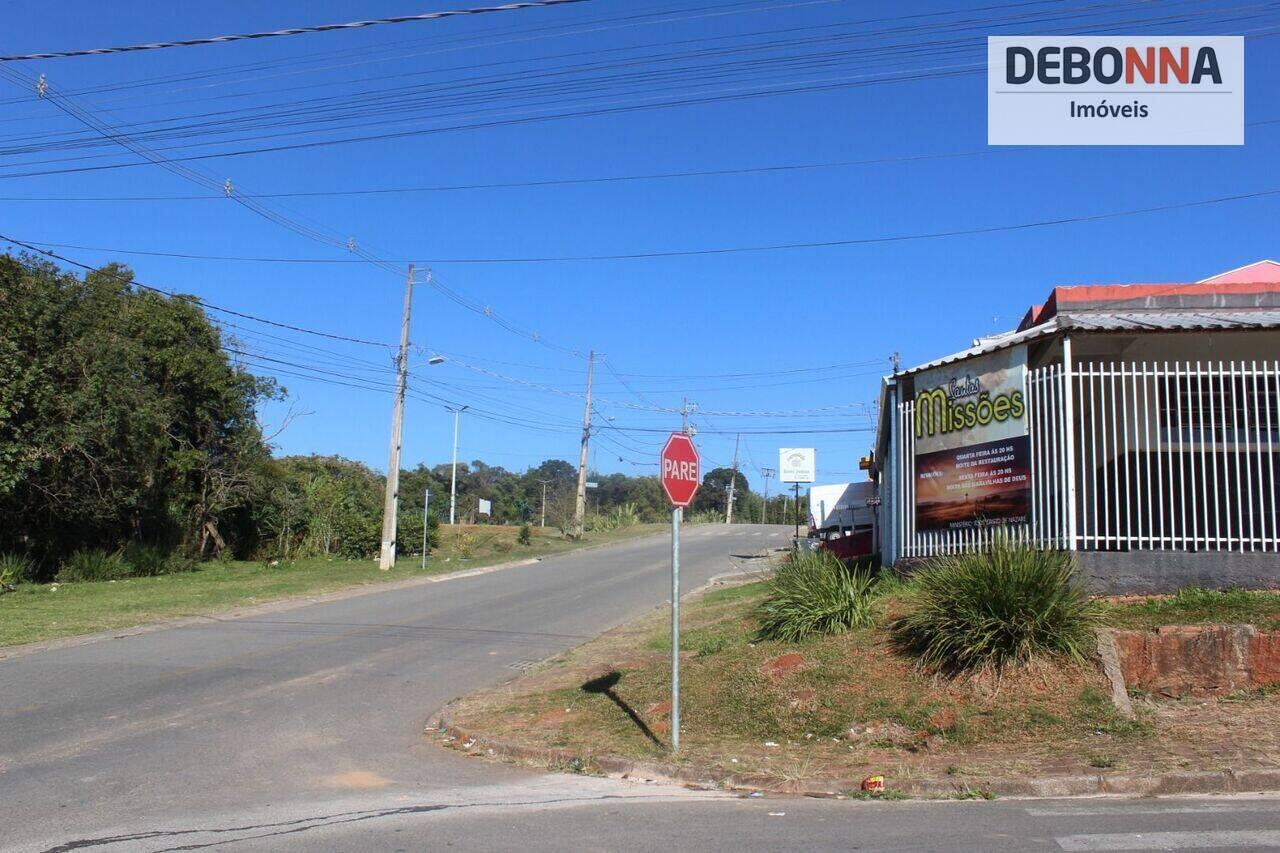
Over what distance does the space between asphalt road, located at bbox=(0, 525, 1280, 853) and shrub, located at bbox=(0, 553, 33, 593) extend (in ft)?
32.0

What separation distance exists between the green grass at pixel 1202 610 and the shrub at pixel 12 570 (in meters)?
22.8

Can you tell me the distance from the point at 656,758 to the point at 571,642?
26.5 feet

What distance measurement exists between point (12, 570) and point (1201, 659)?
24612mm

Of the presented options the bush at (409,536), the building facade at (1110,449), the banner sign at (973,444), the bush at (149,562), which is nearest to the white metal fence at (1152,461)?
the building facade at (1110,449)

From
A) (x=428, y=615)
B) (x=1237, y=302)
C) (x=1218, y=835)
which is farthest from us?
(x=428, y=615)

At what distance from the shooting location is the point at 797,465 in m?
33.1

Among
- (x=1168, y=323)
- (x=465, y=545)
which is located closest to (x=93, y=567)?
(x=465, y=545)

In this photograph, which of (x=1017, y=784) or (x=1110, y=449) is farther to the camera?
(x=1110, y=449)

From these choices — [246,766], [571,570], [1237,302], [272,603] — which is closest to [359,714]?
[246,766]

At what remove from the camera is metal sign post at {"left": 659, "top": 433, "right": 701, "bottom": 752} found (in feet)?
29.8

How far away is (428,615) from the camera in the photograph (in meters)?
20.0

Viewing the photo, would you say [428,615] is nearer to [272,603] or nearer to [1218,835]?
[272,603]

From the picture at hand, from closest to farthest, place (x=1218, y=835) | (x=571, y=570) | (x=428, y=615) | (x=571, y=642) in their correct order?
(x=1218, y=835) < (x=571, y=642) < (x=428, y=615) < (x=571, y=570)

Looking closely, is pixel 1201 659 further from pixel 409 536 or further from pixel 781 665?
pixel 409 536
